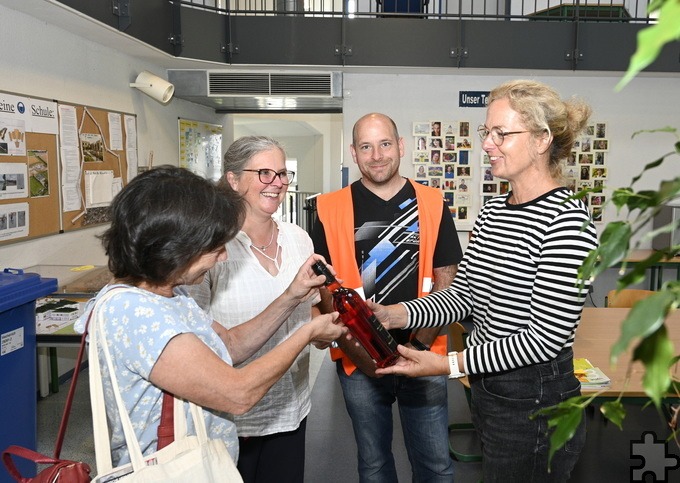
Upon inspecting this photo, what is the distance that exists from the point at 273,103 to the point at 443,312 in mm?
6008

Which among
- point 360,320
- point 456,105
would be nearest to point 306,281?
point 360,320

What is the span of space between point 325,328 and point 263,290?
18.8 inches

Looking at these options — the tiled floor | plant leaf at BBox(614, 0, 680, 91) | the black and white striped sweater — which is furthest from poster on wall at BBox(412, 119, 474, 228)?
plant leaf at BBox(614, 0, 680, 91)

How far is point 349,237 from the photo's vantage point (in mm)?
2344

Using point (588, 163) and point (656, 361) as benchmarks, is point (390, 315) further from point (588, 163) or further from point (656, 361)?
point (588, 163)

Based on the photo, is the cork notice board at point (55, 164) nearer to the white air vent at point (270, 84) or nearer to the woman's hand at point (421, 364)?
the white air vent at point (270, 84)

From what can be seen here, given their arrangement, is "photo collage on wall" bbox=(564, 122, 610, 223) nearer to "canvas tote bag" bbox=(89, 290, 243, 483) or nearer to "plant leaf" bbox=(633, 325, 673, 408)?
"canvas tote bag" bbox=(89, 290, 243, 483)

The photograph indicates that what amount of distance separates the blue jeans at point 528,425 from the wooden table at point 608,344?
0.77 meters

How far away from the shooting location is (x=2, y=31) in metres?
4.00

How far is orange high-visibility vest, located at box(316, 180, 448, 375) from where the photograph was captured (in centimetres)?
233

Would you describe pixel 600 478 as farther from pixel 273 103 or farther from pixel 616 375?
pixel 273 103

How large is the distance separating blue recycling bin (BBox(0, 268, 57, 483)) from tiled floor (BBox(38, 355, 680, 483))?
118 centimetres

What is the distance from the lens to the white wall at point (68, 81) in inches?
163

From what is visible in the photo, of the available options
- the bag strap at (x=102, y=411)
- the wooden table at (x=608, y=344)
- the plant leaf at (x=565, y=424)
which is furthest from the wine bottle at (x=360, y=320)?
the plant leaf at (x=565, y=424)
